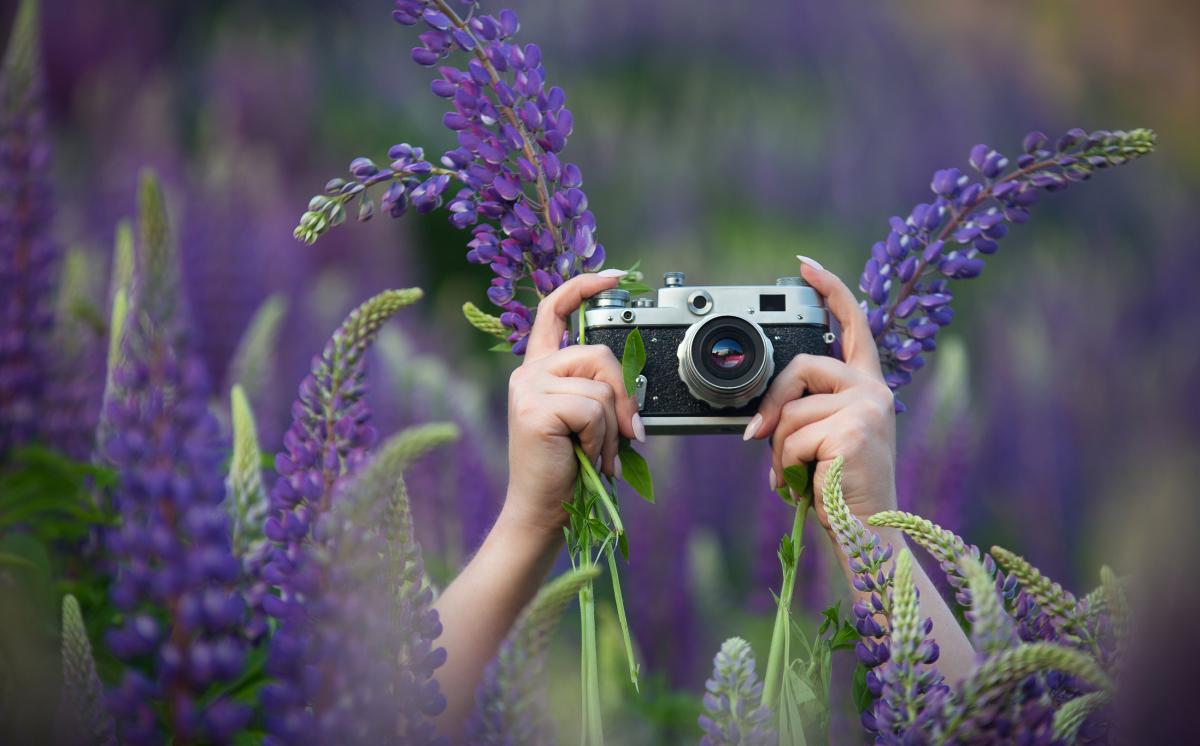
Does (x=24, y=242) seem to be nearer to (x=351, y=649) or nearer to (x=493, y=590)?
(x=493, y=590)

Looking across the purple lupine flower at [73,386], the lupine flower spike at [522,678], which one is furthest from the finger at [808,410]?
the purple lupine flower at [73,386]

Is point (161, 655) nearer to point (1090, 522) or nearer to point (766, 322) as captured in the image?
point (766, 322)

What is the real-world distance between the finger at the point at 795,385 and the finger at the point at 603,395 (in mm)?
58

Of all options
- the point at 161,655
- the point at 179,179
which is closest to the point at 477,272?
the point at 179,179

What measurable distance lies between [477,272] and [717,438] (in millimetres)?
531

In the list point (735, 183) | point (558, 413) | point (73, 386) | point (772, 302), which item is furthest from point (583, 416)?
point (735, 183)

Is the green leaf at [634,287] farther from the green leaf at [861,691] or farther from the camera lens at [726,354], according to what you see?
the green leaf at [861,691]

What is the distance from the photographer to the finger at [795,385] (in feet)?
1.58

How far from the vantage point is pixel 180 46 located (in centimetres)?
153

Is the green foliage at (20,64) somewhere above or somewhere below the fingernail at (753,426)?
above

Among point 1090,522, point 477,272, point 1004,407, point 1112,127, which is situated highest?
point 1112,127

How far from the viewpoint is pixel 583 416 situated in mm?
466

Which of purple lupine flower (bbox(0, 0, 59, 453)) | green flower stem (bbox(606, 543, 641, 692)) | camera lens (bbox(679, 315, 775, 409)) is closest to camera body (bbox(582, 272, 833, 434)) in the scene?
camera lens (bbox(679, 315, 775, 409))

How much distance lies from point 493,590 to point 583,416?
0.31 feet
